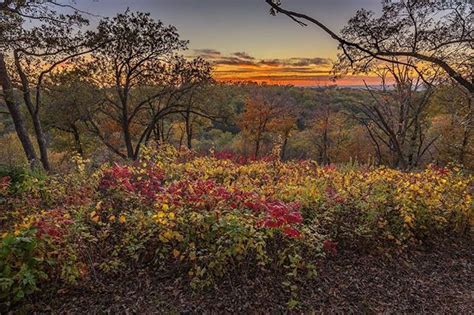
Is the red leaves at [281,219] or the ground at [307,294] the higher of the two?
the red leaves at [281,219]

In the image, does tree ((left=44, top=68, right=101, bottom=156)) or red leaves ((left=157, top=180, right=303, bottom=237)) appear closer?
red leaves ((left=157, top=180, right=303, bottom=237))

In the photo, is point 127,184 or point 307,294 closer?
point 307,294

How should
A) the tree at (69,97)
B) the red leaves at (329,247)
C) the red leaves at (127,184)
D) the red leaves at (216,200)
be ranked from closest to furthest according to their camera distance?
the red leaves at (216,200) → the red leaves at (329,247) → the red leaves at (127,184) → the tree at (69,97)

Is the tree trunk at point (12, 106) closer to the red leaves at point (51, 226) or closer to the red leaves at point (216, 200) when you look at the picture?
the red leaves at point (51, 226)

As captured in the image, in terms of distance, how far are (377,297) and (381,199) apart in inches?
67.4

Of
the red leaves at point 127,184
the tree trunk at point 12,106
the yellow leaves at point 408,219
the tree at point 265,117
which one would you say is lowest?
the tree at point 265,117

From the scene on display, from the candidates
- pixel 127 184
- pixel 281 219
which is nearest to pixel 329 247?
pixel 281 219

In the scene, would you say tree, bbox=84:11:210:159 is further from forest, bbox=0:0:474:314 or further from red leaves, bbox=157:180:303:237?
red leaves, bbox=157:180:303:237

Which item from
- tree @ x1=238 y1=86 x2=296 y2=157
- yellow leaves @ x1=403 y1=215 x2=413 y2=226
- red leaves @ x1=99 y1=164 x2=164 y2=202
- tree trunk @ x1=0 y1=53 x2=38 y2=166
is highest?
tree trunk @ x1=0 y1=53 x2=38 y2=166

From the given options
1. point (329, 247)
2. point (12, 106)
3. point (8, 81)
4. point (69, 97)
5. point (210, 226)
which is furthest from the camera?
point (69, 97)

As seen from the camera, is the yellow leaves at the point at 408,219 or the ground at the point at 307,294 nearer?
the ground at the point at 307,294

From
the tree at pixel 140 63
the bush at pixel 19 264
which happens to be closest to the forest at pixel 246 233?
the bush at pixel 19 264

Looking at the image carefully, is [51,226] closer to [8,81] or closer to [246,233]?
[246,233]

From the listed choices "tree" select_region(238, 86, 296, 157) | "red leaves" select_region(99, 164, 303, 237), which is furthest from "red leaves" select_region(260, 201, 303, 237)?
"tree" select_region(238, 86, 296, 157)
